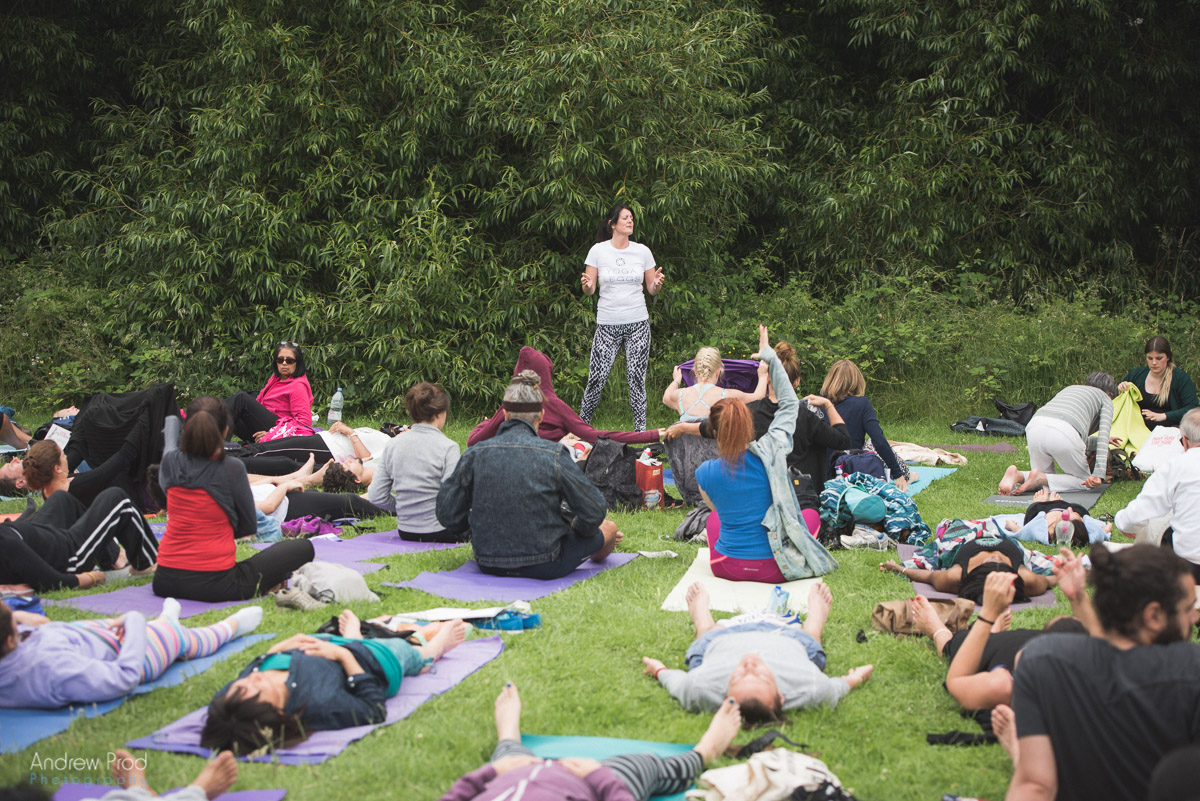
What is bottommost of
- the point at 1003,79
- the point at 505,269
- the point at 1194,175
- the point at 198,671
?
the point at 198,671

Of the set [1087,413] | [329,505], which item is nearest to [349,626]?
[329,505]

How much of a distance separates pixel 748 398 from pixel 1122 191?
32.7 ft

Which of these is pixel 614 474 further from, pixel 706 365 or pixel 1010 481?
pixel 1010 481

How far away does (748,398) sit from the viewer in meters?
7.00

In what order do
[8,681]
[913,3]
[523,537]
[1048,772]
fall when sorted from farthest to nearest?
1. [913,3]
2. [523,537]
3. [8,681]
4. [1048,772]

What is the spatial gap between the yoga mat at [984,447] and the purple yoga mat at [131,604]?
6897 millimetres

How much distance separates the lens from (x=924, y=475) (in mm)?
8164

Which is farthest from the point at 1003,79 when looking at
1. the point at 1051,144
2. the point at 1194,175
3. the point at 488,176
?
the point at 488,176

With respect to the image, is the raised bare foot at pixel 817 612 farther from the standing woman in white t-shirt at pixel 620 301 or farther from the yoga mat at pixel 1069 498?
the standing woman in white t-shirt at pixel 620 301

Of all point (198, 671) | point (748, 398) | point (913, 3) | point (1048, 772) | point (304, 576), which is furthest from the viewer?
point (913, 3)

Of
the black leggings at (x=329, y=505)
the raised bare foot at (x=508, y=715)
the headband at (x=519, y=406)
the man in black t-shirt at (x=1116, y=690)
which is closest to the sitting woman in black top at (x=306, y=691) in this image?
the raised bare foot at (x=508, y=715)

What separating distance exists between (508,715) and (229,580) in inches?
85.6

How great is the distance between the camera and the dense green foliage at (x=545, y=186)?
36.8ft

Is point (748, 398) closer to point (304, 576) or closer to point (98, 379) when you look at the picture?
point (304, 576)
